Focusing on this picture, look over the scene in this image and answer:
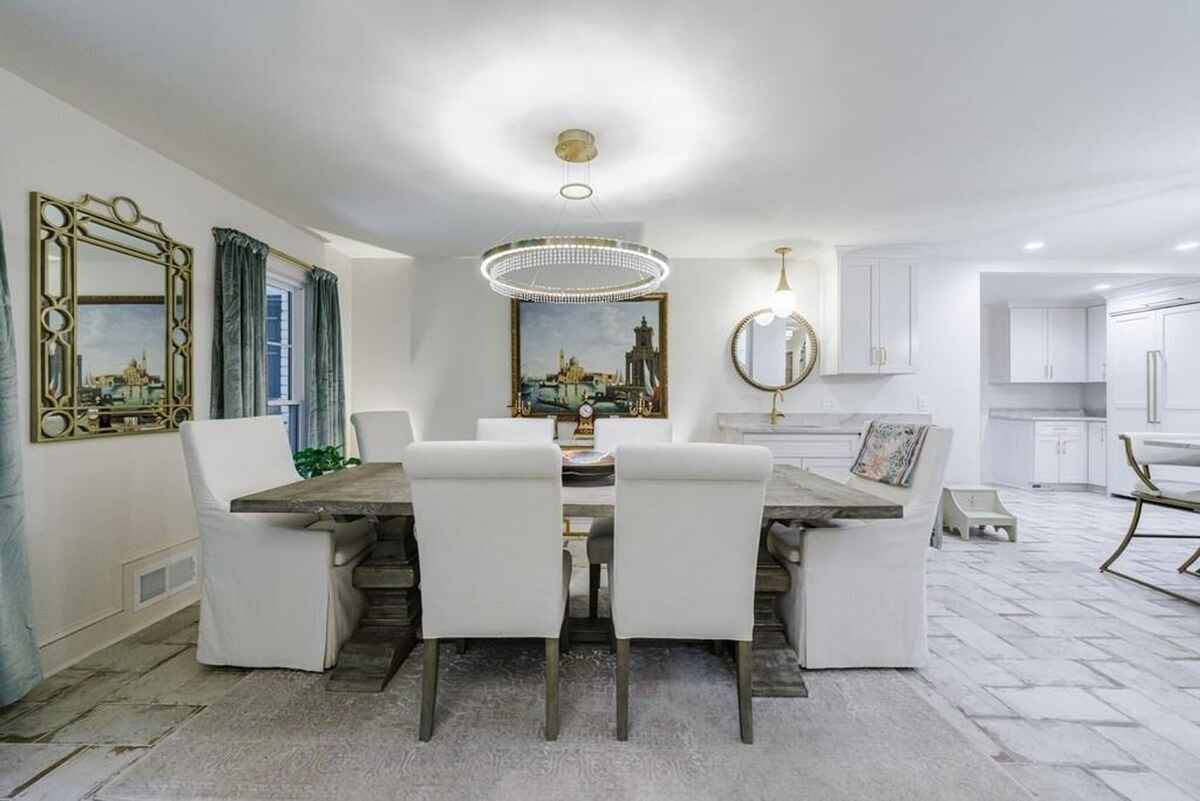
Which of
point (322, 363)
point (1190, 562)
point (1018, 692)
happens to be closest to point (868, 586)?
point (1018, 692)

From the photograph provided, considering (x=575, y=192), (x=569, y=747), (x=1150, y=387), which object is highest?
(x=575, y=192)

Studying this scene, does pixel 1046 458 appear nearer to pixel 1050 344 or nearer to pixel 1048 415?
pixel 1048 415

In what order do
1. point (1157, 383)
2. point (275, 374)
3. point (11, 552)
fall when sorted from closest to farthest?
point (11, 552) → point (275, 374) → point (1157, 383)

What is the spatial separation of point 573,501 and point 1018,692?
1.78 meters

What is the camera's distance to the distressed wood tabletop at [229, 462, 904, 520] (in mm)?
1774

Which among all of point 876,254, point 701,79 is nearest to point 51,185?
point 701,79

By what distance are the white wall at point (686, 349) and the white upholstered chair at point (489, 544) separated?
10.3 feet

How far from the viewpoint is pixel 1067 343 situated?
20.5ft

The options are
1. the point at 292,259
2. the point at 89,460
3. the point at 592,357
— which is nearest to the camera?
the point at 89,460

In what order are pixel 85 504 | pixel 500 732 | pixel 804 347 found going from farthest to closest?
pixel 804 347 < pixel 85 504 < pixel 500 732

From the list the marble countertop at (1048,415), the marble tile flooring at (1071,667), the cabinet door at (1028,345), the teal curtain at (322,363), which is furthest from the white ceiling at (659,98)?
the marble countertop at (1048,415)

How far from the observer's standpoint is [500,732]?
171cm

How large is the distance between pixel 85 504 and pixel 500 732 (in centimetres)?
213

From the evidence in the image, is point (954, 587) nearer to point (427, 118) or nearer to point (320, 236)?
point (427, 118)
